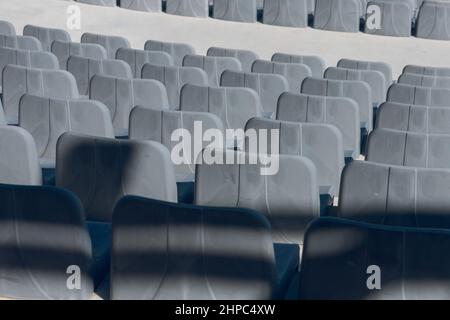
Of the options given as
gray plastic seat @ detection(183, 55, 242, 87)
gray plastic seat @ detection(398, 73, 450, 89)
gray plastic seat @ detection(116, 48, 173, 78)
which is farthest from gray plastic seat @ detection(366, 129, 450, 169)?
gray plastic seat @ detection(116, 48, 173, 78)

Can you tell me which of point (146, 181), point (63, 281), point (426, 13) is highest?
point (426, 13)

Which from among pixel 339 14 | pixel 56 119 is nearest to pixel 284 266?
pixel 56 119

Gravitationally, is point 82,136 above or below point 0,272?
above

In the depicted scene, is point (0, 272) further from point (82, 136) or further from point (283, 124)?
point (283, 124)

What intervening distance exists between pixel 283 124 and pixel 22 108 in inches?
53.4

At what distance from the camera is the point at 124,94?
5289 millimetres

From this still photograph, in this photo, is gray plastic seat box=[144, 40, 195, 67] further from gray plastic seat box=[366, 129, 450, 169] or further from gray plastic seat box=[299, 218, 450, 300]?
gray plastic seat box=[299, 218, 450, 300]

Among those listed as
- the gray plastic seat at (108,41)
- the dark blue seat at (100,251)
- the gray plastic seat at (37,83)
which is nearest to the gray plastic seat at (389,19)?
the gray plastic seat at (108,41)

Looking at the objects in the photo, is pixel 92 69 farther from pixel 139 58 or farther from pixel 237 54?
pixel 237 54

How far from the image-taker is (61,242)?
2945 mm

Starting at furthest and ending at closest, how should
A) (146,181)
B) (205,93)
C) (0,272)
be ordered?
(205,93), (146,181), (0,272)

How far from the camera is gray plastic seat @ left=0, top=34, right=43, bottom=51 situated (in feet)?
22.4

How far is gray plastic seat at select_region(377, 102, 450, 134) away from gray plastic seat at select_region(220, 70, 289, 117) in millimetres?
1040

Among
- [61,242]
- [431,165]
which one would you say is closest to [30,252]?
[61,242]
